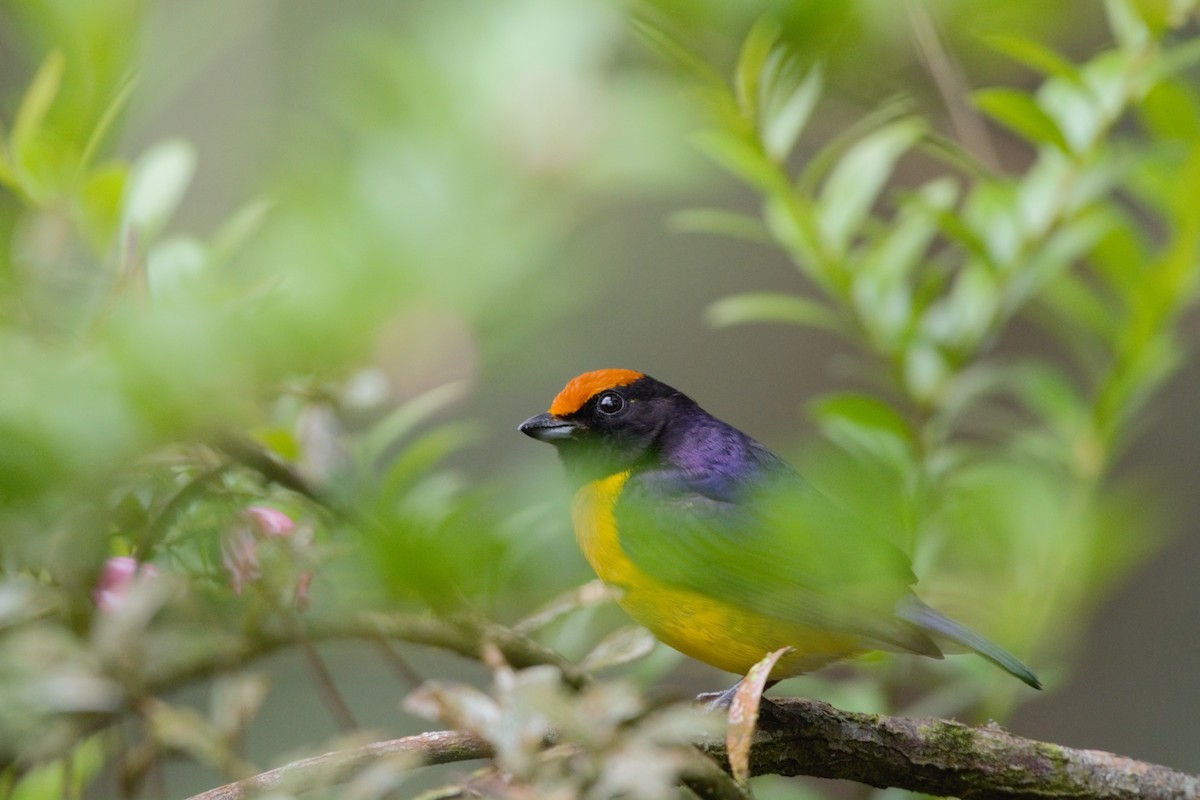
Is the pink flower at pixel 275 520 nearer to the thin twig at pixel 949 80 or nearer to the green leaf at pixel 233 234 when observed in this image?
the green leaf at pixel 233 234

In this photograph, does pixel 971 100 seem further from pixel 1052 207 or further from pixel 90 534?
pixel 90 534

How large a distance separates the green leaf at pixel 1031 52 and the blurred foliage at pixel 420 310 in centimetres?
1

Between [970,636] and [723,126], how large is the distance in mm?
900

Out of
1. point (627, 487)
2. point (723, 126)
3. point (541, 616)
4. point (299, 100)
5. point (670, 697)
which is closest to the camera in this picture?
point (299, 100)

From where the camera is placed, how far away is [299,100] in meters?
0.73

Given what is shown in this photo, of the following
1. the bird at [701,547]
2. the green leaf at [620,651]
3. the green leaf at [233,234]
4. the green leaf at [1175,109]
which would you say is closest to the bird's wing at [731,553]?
the bird at [701,547]

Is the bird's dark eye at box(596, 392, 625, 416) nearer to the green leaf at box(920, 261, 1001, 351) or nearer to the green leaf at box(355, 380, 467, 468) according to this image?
the green leaf at box(355, 380, 467, 468)

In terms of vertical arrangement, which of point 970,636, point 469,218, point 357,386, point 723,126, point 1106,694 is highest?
point 723,126

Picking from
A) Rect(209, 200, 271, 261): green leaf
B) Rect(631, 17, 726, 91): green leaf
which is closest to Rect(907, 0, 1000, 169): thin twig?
Rect(631, 17, 726, 91): green leaf

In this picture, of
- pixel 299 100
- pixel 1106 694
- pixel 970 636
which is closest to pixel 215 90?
pixel 970 636

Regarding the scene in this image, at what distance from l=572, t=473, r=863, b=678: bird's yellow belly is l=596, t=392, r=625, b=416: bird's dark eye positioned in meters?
0.31

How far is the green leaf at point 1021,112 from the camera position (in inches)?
71.1

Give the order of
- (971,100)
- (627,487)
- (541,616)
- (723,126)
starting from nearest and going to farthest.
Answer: (541,616) < (723,126) < (971,100) < (627,487)

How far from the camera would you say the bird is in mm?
1795
